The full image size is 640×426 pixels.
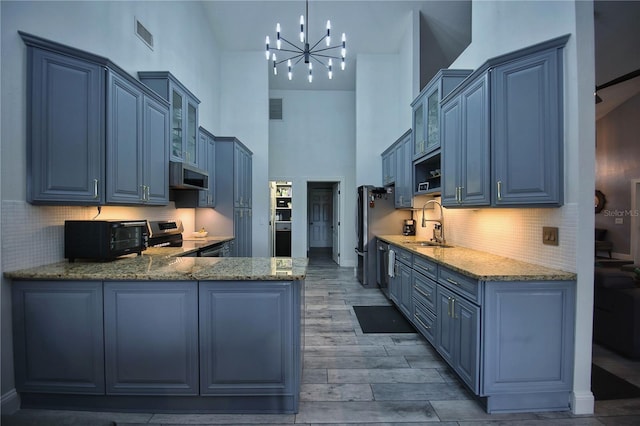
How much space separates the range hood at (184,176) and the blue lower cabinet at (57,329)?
62.0 inches

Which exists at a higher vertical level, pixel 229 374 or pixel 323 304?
pixel 229 374

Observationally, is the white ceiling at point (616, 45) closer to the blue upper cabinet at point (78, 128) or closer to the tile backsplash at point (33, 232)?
the blue upper cabinet at point (78, 128)

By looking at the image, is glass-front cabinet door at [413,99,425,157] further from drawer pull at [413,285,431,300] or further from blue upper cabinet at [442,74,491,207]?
drawer pull at [413,285,431,300]

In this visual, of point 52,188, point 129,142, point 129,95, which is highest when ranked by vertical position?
point 129,95

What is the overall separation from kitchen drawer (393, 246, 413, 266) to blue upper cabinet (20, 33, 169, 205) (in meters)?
2.76

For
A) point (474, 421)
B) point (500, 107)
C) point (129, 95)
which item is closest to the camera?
point (474, 421)

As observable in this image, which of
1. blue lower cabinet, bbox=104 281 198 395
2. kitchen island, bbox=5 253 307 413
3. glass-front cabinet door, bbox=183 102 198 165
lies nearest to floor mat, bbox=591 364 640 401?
kitchen island, bbox=5 253 307 413

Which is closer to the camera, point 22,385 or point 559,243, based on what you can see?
point 22,385

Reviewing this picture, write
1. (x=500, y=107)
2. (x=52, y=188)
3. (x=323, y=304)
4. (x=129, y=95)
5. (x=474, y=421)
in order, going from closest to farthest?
(x=474, y=421) → (x=52, y=188) → (x=500, y=107) → (x=129, y=95) → (x=323, y=304)

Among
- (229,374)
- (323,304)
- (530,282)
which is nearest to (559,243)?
(530,282)

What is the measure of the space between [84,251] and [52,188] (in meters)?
0.51

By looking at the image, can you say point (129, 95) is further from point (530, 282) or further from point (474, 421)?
point (474, 421)

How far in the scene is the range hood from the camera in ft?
10.6

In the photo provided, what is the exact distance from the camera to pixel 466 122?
8.46 feet
